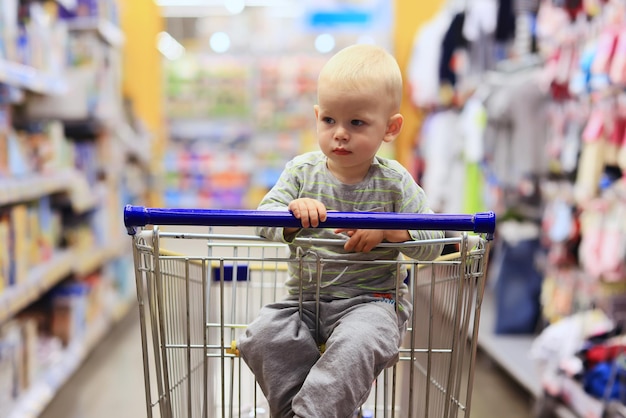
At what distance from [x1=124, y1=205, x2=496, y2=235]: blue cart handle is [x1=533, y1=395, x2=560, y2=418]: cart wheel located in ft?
6.69

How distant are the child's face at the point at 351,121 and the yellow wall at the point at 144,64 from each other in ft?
16.8

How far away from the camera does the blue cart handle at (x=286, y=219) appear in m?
1.17

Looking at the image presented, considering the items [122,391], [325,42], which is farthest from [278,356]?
[325,42]

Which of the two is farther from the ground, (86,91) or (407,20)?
(407,20)

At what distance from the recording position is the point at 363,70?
1283 millimetres

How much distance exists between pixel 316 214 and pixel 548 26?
105 inches

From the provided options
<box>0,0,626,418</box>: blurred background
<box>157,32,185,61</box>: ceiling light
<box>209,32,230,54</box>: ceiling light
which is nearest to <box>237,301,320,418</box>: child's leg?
<box>0,0,626,418</box>: blurred background

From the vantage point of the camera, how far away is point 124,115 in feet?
18.0

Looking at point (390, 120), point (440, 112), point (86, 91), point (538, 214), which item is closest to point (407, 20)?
point (440, 112)

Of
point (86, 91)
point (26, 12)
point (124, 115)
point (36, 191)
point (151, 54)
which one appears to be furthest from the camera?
point (151, 54)

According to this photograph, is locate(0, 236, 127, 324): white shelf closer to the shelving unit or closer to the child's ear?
the shelving unit

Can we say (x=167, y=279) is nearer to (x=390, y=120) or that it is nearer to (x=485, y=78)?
(x=390, y=120)

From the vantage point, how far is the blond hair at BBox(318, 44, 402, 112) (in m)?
1.29

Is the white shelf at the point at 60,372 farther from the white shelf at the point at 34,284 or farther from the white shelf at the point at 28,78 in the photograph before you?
the white shelf at the point at 28,78
